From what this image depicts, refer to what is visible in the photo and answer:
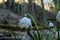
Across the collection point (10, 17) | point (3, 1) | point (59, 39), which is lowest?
point (10, 17)

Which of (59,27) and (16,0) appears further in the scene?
(16,0)

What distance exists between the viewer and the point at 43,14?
14.7 feet

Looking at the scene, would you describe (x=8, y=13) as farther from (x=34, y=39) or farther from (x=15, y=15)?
(x=34, y=39)

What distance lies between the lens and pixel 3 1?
188 inches

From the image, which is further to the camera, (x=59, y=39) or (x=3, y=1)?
(x=3, y=1)

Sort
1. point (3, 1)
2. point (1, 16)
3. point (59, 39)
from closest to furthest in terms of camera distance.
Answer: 1. point (59, 39)
2. point (1, 16)
3. point (3, 1)

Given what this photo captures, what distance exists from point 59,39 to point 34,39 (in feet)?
0.37

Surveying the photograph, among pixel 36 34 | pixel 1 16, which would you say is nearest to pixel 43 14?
pixel 1 16

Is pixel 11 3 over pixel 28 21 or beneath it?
beneath

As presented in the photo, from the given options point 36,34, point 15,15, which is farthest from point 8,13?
point 36,34

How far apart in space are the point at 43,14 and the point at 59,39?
368 cm

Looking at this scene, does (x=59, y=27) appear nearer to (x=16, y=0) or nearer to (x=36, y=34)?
(x=36, y=34)

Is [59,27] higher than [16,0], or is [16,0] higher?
[59,27]

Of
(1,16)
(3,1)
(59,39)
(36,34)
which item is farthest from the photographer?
(3,1)
